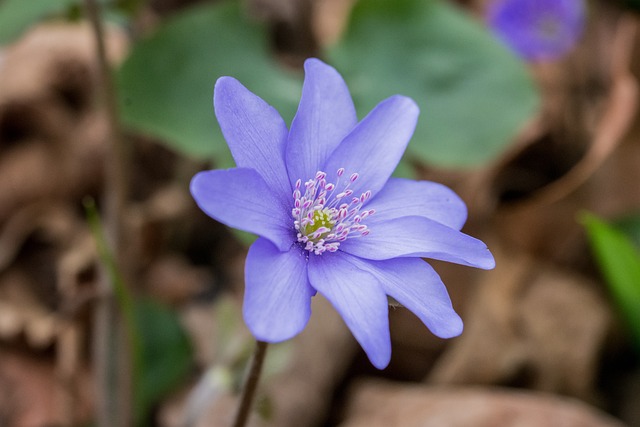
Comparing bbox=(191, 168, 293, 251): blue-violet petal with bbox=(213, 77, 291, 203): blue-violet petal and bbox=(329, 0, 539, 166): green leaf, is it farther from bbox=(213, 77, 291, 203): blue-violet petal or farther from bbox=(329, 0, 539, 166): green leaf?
bbox=(329, 0, 539, 166): green leaf

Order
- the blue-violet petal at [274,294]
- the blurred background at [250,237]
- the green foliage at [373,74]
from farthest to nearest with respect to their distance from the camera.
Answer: the green foliage at [373,74], the blurred background at [250,237], the blue-violet petal at [274,294]

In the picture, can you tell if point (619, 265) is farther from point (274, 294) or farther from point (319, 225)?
point (274, 294)

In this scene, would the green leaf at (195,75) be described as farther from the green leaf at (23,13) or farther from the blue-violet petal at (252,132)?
the blue-violet petal at (252,132)

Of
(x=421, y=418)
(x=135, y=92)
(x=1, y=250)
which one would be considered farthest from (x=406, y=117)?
(x=1, y=250)

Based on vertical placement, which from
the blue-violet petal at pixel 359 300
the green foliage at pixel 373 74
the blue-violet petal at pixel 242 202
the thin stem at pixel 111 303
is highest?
the blue-violet petal at pixel 242 202

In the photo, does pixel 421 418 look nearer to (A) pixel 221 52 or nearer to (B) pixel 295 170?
(B) pixel 295 170

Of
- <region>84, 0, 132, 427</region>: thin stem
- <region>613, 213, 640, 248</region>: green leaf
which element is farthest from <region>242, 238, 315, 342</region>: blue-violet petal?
<region>613, 213, 640, 248</region>: green leaf

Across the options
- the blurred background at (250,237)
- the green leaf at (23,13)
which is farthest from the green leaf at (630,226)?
the green leaf at (23,13)
